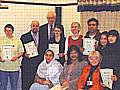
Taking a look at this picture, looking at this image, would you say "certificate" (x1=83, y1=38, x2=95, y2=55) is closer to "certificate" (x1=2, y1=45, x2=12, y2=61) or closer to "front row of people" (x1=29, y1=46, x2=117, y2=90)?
"front row of people" (x1=29, y1=46, x2=117, y2=90)

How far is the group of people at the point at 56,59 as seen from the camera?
84.8 inches

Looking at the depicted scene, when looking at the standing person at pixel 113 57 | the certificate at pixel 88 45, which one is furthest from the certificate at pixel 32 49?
the standing person at pixel 113 57

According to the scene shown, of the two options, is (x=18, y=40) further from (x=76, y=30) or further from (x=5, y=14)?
(x=76, y=30)

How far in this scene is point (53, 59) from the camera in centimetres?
219

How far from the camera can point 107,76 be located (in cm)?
215

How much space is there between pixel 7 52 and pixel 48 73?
283 mm

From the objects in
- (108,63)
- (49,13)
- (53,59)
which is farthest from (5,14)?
(108,63)

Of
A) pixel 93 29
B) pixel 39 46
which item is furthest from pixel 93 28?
pixel 39 46

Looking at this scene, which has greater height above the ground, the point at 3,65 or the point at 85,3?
the point at 85,3

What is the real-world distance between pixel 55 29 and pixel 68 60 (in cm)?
21

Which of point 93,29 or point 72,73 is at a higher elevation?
point 93,29

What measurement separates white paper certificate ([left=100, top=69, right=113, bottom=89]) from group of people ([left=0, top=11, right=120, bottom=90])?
0.02 metres

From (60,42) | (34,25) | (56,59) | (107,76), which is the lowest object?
(107,76)

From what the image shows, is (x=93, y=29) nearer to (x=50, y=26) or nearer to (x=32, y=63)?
(x=50, y=26)
